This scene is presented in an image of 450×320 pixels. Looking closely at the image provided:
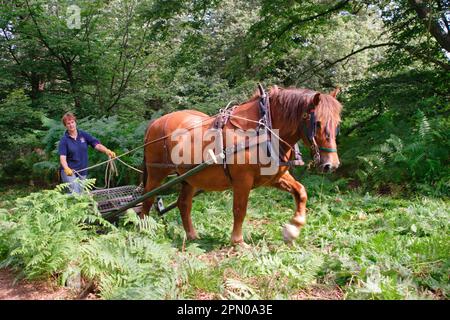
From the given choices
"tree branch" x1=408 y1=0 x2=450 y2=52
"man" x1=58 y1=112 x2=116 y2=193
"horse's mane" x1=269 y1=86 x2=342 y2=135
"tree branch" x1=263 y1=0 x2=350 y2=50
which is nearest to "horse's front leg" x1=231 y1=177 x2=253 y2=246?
"horse's mane" x1=269 y1=86 x2=342 y2=135

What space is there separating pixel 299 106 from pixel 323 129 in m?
0.40

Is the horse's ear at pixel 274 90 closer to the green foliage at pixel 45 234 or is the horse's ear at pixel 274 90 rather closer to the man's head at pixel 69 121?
the green foliage at pixel 45 234

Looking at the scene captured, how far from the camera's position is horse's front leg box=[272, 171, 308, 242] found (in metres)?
4.56

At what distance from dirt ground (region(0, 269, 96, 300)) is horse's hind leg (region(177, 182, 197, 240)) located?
2159 mm

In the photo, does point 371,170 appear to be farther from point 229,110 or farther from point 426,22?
point 229,110

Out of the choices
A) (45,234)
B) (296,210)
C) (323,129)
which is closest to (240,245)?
(296,210)

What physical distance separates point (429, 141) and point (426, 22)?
2.63 meters

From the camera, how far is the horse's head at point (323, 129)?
4133 mm

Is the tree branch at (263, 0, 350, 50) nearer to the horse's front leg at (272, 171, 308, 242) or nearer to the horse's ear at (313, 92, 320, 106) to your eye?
the horse's front leg at (272, 171, 308, 242)

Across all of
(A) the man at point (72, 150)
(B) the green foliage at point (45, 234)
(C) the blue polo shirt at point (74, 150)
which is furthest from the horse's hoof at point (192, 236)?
(C) the blue polo shirt at point (74, 150)

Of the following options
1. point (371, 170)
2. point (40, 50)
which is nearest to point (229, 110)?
point (371, 170)

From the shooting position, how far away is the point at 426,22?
8367 mm

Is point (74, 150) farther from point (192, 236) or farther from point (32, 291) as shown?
point (32, 291)

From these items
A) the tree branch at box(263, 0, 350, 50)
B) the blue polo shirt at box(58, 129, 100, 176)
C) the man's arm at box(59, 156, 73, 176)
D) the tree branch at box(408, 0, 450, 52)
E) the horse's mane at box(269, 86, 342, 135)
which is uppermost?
the tree branch at box(263, 0, 350, 50)
